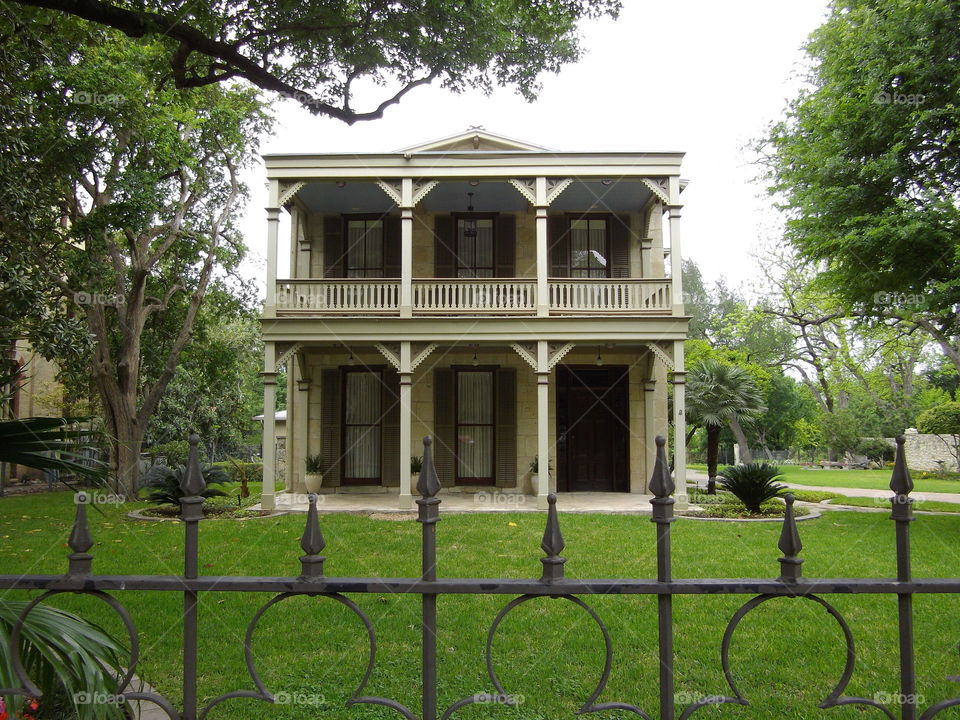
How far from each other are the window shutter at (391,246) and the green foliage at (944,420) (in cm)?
2237

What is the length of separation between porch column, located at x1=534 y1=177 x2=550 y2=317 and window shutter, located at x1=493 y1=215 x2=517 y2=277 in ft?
8.21

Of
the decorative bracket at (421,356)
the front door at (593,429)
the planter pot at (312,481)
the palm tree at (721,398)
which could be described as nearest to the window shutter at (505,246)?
the front door at (593,429)

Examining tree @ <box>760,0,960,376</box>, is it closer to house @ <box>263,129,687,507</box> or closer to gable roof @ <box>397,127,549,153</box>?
house @ <box>263,129,687,507</box>

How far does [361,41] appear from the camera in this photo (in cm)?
718

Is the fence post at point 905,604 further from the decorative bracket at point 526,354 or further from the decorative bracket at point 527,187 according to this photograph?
the decorative bracket at point 527,187

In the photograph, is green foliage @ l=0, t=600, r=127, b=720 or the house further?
the house

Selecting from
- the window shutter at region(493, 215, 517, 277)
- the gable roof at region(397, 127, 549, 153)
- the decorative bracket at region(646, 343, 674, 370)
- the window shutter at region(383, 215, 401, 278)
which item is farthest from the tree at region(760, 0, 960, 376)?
the window shutter at region(383, 215, 401, 278)

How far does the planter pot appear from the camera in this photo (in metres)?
15.2

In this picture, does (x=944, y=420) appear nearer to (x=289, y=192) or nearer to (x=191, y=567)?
(x=289, y=192)

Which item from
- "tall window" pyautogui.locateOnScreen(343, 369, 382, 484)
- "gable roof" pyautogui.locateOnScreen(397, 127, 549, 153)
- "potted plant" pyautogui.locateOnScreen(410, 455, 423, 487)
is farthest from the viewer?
"tall window" pyautogui.locateOnScreen(343, 369, 382, 484)

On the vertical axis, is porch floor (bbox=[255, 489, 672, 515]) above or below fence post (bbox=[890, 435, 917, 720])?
below

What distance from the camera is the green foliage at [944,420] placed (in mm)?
25500

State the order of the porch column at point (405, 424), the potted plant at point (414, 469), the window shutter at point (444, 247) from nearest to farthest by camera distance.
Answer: the porch column at point (405, 424), the potted plant at point (414, 469), the window shutter at point (444, 247)

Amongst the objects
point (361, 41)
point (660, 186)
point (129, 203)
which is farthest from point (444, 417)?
point (361, 41)
